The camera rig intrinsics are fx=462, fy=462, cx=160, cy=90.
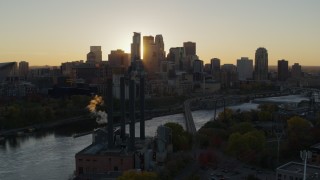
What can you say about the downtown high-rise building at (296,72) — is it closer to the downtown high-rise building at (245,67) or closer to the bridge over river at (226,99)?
the downtown high-rise building at (245,67)

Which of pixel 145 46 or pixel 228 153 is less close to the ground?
pixel 145 46

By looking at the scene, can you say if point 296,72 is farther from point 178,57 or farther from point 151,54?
point 151,54

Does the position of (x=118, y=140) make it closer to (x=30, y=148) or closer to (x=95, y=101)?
(x=30, y=148)

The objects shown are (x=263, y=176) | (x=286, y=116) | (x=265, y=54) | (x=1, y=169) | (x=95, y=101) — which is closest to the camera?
(x=263, y=176)

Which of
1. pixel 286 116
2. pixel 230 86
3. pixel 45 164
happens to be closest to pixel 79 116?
pixel 286 116

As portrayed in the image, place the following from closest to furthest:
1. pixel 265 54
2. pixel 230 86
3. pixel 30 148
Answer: pixel 30 148 < pixel 230 86 < pixel 265 54

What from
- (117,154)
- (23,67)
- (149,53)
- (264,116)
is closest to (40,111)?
(264,116)

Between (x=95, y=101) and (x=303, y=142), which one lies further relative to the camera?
(x=95, y=101)

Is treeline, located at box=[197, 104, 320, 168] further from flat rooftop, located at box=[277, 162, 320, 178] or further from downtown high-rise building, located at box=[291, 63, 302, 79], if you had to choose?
downtown high-rise building, located at box=[291, 63, 302, 79]
